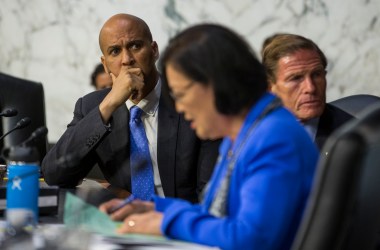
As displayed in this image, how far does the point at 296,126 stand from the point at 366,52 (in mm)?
2363

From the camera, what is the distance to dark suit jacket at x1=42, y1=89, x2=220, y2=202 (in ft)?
8.54

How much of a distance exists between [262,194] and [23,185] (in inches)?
25.5

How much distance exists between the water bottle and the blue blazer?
0.38 metres

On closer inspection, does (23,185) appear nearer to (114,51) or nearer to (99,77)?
(114,51)

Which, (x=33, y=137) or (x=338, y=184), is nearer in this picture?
(x=338, y=184)

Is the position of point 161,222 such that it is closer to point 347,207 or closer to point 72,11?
point 347,207

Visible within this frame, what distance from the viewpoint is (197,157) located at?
269cm

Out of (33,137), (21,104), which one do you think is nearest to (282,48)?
(21,104)

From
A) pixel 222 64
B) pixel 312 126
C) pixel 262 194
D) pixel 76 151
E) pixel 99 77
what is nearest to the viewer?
pixel 262 194

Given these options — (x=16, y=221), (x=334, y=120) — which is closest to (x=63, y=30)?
(x=334, y=120)

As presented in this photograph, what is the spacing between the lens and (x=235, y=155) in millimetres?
1522

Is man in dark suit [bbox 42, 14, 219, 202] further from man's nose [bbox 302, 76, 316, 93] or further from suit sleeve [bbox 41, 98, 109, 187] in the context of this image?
man's nose [bbox 302, 76, 316, 93]

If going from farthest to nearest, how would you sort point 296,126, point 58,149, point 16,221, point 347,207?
point 58,149, point 16,221, point 296,126, point 347,207

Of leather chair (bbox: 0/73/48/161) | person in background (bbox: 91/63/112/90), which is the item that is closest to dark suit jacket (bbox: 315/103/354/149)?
leather chair (bbox: 0/73/48/161)
